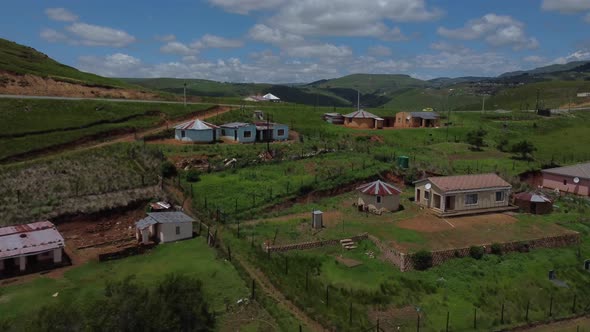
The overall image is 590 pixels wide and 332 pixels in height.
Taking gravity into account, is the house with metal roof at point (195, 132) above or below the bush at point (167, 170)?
above

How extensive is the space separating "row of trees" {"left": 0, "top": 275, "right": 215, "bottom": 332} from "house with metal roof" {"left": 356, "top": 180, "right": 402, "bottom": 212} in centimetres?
1666

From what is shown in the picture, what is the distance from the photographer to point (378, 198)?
109ft

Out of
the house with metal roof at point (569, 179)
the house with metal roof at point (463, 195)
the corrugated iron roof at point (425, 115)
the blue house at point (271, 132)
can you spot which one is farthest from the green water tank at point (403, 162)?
the corrugated iron roof at point (425, 115)

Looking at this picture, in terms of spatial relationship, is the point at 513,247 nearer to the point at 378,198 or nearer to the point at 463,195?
the point at 463,195

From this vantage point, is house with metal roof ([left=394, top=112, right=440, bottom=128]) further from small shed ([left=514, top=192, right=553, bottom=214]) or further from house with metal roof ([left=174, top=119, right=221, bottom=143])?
small shed ([left=514, top=192, right=553, bottom=214])

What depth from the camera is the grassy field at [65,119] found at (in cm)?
4203

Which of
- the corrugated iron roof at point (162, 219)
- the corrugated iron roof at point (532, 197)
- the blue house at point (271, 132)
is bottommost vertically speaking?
the corrugated iron roof at point (162, 219)

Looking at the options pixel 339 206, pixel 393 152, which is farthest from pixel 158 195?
pixel 393 152

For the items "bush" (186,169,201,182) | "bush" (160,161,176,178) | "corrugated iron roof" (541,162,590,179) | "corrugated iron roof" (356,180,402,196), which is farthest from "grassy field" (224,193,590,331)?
"corrugated iron roof" (541,162,590,179)

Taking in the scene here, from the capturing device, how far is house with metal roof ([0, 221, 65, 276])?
80.1ft

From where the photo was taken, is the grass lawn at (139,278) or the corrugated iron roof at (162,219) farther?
the corrugated iron roof at (162,219)

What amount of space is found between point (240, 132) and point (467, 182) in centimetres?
2452

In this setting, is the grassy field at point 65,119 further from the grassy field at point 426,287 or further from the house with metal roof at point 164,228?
the grassy field at point 426,287

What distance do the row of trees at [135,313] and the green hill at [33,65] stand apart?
5217cm
